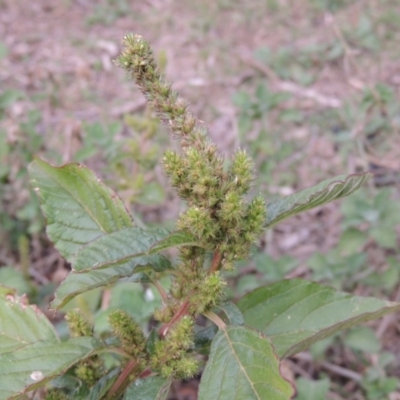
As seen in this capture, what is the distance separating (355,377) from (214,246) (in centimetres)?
190

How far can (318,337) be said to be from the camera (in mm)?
1224

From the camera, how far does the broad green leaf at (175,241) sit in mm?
1083

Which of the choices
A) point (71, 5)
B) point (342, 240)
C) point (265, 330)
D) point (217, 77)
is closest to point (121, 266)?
point (265, 330)

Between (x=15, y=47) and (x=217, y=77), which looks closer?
(x=217, y=77)

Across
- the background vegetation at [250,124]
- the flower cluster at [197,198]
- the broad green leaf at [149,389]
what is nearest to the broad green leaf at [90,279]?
the flower cluster at [197,198]

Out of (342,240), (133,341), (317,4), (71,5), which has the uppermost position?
(71,5)

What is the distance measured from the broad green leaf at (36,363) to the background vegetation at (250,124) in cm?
62

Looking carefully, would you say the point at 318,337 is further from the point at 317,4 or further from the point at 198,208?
the point at 317,4

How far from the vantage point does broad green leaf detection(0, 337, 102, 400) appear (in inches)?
43.3

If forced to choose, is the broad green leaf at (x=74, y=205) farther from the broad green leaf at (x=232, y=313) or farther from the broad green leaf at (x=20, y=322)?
the broad green leaf at (x=232, y=313)

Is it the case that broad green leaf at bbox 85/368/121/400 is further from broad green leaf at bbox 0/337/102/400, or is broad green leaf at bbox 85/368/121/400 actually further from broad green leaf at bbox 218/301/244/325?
broad green leaf at bbox 218/301/244/325

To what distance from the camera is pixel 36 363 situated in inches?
44.5

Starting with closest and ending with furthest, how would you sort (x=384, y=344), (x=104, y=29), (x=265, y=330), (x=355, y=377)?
(x=265, y=330)
(x=355, y=377)
(x=384, y=344)
(x=104, y=29)

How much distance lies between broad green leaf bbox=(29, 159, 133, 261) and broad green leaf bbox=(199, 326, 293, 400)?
410 millimetres
